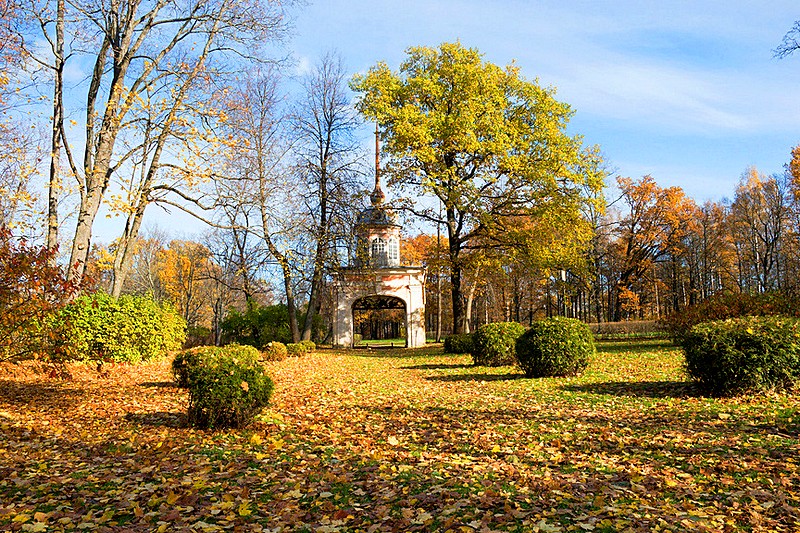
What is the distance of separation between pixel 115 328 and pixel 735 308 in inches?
668

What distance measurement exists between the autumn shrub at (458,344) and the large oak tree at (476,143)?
2.33 meters

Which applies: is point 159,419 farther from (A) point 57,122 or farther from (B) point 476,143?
(B) point 476,143

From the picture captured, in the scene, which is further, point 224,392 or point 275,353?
point 275,353

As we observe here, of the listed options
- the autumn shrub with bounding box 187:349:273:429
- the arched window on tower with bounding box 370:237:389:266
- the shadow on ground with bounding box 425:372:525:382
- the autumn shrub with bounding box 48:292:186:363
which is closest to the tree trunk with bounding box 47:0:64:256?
the autumn shrub with bounding box 48:292:186:363

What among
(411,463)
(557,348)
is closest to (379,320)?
(557,348)

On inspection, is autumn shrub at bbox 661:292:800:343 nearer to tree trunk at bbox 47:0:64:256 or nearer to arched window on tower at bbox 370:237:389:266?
arched window on tower at bbox 370:237:389:266

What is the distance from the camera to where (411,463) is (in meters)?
5.60

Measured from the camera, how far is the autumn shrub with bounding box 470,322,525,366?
1520cm

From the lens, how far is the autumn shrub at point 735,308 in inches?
599

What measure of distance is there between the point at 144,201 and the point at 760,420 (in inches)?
510

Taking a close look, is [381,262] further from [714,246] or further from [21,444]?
[714,246]

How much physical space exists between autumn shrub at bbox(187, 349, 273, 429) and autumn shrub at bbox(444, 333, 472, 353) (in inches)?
545

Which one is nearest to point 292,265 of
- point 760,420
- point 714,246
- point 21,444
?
point 21,444

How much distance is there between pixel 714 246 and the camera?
38688mm
